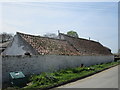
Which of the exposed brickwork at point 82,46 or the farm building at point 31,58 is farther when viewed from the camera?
the exposed brickwork at point 82,46

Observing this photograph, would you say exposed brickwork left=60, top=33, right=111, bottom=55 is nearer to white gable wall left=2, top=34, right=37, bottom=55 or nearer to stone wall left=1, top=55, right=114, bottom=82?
stone wall left=1, top=55, right=114, bottom=82

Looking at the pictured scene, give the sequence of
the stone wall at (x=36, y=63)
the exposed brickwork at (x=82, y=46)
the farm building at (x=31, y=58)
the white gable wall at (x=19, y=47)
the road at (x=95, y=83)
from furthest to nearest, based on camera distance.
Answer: the exposed brickwork at (x=82, y=46), the white gable wall at (x=19, y=47), the farm building at (x=31, y=58), the stone wall at (x=36, y=63), the road at (x=95, y=83)

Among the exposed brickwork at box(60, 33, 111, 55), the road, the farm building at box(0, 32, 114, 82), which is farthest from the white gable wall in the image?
the exposed brickwork at box(60, 33, 111, 55)

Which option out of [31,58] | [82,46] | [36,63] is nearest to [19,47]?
[36,63]

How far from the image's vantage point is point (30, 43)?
20062mm

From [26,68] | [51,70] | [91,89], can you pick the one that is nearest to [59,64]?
[51,70]

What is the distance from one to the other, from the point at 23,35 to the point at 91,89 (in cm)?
1173

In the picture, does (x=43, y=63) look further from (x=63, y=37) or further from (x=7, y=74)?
(x=63, y=37)

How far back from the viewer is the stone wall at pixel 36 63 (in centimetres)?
1376

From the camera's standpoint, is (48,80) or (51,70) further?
(51,70)

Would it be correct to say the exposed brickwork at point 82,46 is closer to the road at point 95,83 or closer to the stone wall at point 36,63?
the stone wall at point 36,63

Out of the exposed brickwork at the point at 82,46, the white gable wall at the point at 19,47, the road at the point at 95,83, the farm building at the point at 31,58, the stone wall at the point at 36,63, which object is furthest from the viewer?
the exposed brickwork at the point at 82,46

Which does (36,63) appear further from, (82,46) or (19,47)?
(82,46)

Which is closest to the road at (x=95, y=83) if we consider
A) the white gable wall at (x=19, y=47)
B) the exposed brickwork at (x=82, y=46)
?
the white gable wall at (x=19, y=47)
